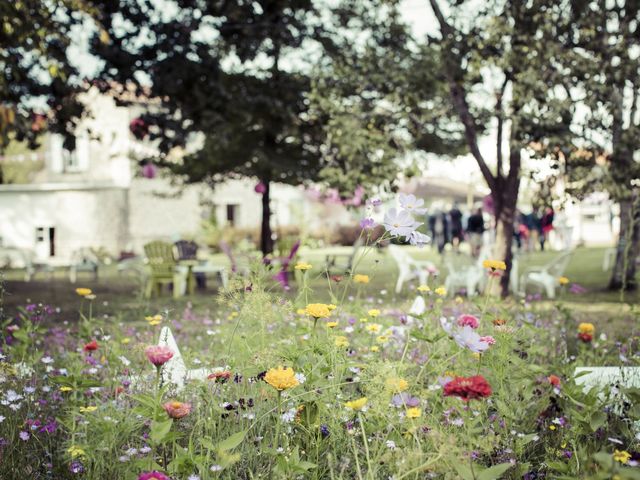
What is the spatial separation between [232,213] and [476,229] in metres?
16.6

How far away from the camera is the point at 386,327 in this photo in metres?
4.47

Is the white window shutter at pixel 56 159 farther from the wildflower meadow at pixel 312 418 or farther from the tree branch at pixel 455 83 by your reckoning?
the wildflower meadow at pixel 312 418

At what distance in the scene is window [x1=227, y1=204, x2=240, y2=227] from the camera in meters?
34.7

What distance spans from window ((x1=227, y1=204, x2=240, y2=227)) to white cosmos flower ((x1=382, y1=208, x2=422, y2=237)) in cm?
3208

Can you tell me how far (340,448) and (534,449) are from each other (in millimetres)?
956

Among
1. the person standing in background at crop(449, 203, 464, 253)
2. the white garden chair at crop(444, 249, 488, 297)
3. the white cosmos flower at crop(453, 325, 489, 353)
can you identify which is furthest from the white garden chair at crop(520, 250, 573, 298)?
the person standing in background at crop(449, 203, 464, 253)

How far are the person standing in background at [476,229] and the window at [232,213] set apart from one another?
628 inches

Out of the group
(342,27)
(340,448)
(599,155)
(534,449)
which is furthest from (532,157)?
(340,448)

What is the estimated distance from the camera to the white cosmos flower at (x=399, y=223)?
8.68 ft

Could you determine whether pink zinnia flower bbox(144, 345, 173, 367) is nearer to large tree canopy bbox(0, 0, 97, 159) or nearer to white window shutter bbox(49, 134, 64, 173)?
large tree canopy bbox(0, 0, 97, 159)

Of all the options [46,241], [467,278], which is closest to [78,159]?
[46,241]

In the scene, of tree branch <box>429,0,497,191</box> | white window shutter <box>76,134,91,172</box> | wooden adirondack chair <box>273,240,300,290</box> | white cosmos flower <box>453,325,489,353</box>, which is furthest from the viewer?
white window shutter <box>76,134,91,172</box>

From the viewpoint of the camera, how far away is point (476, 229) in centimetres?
2098

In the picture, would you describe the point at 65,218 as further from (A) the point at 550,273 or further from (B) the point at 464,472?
(B) the point at 464,472
